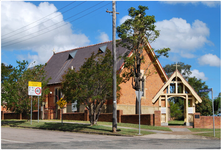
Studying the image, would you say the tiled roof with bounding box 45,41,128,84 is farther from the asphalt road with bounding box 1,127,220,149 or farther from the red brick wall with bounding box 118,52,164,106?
the asphalt road with bounding box 1,127,220,149

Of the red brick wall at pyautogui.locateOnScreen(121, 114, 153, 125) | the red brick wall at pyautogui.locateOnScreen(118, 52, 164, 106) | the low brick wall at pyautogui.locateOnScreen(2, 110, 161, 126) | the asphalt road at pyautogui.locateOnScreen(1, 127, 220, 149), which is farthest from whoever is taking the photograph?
the red brick wall at pyautogui.locateOnScreen(118, 52, 164, 106)

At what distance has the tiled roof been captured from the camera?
42.9 m

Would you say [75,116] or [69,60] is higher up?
[69,60]

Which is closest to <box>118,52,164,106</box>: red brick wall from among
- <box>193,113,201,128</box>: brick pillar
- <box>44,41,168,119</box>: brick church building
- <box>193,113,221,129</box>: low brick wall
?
<box>44,41,168,119</box>: brick church building

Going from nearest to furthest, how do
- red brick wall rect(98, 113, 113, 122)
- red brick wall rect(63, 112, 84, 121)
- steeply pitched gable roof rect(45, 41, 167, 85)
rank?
red brick wall rect(98, 113, 113, 122), red brick wall rect(63, 112, 84, 121), steeply pitched gable roof rect(45, 41, 167, 85)

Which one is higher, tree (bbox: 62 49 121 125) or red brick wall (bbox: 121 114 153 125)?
tree (bbox: 62 49 121 125)

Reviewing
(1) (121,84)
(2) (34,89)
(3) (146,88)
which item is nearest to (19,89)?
(2) (34,89)

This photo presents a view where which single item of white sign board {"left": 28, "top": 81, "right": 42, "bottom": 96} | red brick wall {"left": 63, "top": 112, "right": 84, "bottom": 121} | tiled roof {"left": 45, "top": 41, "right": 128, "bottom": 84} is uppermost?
tiled roof {"left": 45, "top": 41, "right": 128, "bottom": 84}

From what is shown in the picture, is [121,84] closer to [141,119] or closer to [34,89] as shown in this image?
[141,119]

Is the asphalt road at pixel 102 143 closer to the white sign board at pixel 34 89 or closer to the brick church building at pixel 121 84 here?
the white sign board at pixel 34 89

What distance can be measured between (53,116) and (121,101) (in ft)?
38.9

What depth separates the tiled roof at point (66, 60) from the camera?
141 feet

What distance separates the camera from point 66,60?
47062mm

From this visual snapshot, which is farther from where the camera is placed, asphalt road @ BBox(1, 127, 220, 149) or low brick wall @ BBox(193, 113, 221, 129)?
low brick wall @ BBox(193, 113, 221, 129)
